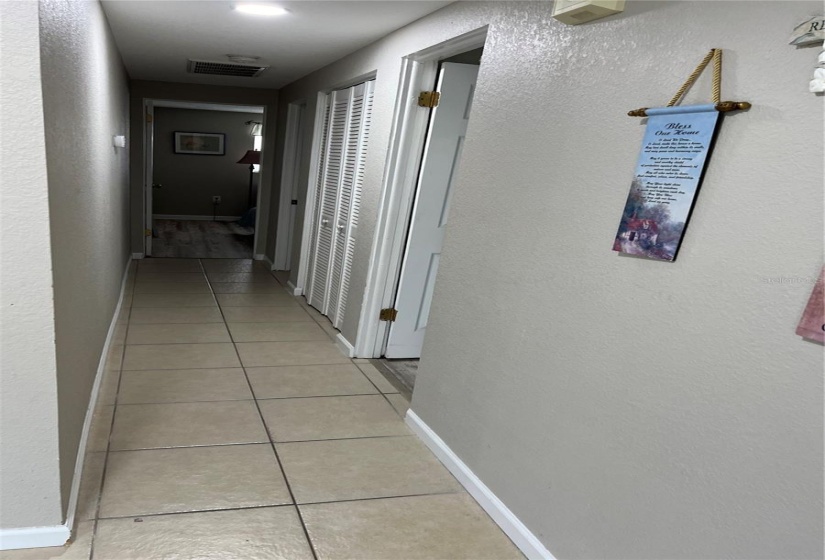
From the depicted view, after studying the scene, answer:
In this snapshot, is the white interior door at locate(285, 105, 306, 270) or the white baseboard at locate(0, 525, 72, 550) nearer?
the white baseboard at locate(0, 525, 72, 550)

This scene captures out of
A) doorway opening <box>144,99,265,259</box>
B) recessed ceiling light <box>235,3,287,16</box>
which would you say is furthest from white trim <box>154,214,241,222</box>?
recessed ceiling light <box>235,3,287,16</box>

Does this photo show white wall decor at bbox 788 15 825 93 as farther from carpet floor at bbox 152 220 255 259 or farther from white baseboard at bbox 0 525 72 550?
carpet floor at bbox 152 220 255 259

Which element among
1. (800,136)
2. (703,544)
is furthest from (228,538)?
(800,136)

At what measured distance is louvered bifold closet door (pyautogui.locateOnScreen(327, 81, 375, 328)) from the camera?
3.59 metres

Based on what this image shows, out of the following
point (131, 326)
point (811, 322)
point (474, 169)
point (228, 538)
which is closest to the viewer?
point (811, 322)

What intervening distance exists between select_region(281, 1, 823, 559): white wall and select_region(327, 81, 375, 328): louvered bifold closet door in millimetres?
1377

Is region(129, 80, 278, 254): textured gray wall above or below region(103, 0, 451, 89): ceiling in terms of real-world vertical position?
below

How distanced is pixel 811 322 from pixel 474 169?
138 cm

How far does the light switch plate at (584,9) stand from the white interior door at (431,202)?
1.44 meters

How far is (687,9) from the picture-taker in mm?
1346

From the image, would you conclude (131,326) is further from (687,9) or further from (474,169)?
(687,9)

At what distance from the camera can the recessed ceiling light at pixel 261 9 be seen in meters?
2.63

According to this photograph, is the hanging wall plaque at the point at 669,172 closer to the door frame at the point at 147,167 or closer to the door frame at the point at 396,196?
the door frame at the point at 396,196

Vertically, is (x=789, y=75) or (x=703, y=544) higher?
(x=789, y=75)
